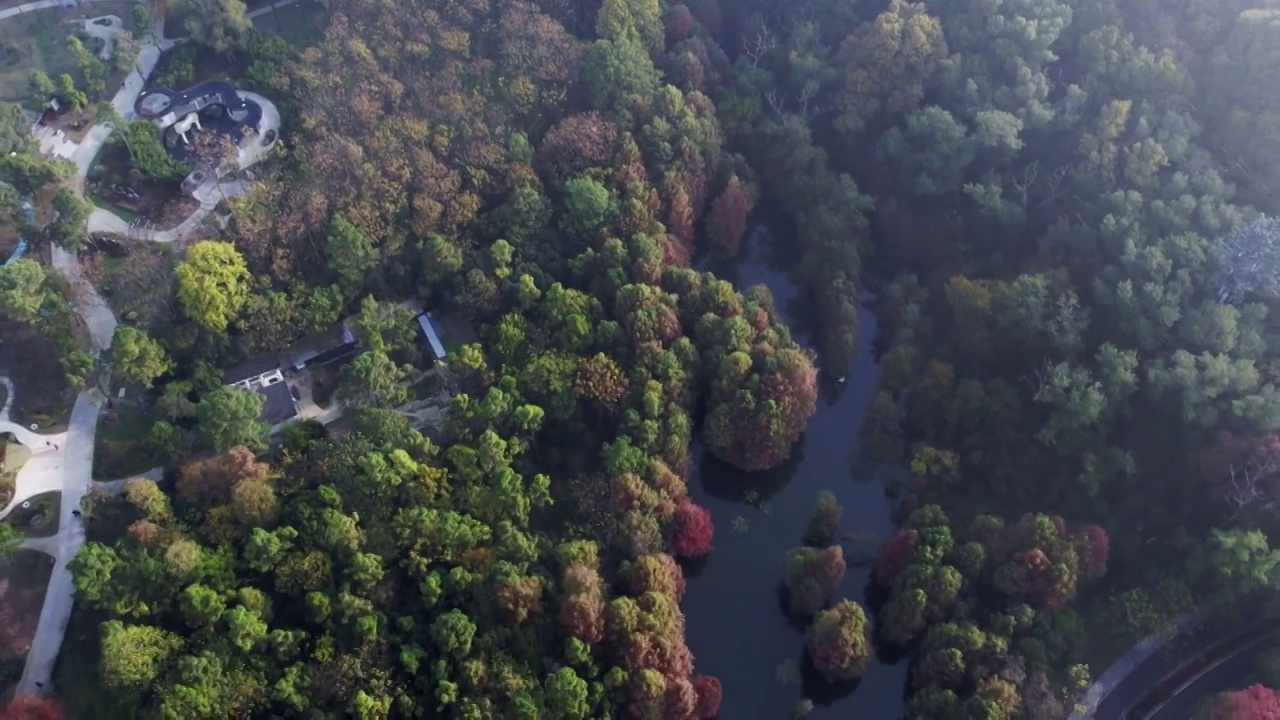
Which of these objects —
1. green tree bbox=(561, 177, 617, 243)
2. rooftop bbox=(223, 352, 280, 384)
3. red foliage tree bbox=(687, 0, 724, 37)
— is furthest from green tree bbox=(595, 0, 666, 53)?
rooftop bbox=(223, 352, 280, 384)

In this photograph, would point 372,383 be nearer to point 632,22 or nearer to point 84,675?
point 84,675

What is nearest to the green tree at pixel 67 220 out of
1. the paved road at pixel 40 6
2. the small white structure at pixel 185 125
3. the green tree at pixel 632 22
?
the small white structure at pixel 185 125

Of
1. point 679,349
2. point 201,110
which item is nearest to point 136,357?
point 201,110

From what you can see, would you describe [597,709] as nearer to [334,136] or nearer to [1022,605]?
[1022,605]

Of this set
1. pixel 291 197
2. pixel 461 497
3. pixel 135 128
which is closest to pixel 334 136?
pixel 291 197

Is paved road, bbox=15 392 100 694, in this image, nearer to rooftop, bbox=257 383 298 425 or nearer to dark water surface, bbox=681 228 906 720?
rooftop, bbox=257 383 298 425
